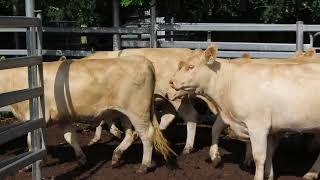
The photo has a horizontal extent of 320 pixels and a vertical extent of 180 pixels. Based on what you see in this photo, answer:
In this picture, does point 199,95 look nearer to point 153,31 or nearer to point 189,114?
point 189,114

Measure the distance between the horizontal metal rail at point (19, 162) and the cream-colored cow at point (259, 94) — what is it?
1.89m

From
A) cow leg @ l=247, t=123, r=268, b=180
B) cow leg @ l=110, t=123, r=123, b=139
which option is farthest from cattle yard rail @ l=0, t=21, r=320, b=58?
cow leg @ l=247, t=123, r=268, b=180

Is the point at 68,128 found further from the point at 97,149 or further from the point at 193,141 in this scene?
the point at 193,141

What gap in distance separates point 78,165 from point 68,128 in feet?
1.81

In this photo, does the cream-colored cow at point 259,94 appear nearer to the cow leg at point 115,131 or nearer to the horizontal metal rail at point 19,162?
the horizontal metal rail at point 19,162

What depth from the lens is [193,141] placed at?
8.86m

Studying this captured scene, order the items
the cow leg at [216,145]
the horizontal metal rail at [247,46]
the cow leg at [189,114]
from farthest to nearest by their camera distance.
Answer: the horizontal metal rail at [247,46]
the cow leg at [189,114]
the cow leg at [216,145]

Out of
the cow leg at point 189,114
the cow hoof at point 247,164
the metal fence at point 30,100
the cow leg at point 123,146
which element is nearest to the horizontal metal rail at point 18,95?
the metal fence at point 30,100

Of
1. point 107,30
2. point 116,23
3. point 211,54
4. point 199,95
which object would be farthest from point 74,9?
point 211,54

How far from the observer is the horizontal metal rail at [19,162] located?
5663 mm

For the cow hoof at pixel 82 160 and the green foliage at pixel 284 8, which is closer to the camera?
the cow hoof at pixel 82 160

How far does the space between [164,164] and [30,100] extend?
2432 millimetres

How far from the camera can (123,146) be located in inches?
315

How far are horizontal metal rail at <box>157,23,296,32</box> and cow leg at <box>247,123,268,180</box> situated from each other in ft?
12.6
